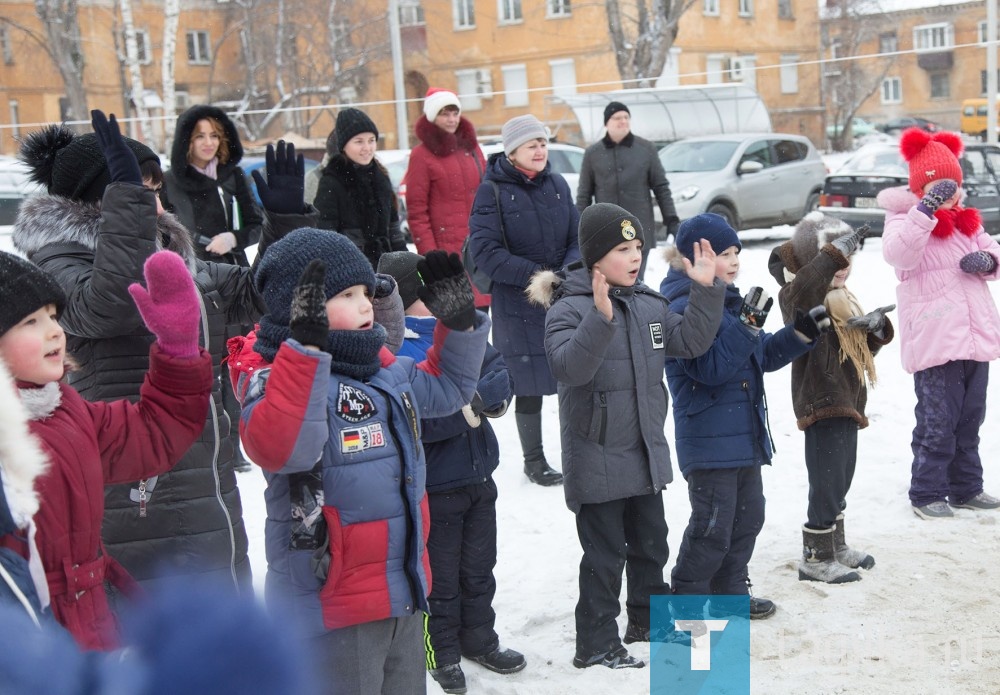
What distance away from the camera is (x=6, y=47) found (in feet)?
130

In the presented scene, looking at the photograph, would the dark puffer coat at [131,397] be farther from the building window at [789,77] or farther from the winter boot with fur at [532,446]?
the building window at [789,77]

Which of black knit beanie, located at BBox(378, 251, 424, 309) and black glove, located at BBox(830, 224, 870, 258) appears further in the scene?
black glove, located at BBox(830, 224, 870, 258)

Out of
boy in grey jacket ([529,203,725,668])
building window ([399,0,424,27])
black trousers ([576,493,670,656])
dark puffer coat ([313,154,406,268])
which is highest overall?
building window ([399,0,424,27])

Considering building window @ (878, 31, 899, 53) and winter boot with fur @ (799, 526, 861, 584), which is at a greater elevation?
building window @ (878, 31, 899, 53)

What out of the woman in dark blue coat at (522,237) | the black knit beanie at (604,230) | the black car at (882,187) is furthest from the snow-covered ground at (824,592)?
the black car at (882,187)

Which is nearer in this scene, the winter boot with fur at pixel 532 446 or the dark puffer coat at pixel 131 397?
the dark puffer coat at pixel 131 397

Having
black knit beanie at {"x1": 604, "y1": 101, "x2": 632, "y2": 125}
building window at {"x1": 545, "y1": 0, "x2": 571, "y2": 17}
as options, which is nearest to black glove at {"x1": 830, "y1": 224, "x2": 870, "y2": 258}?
black knit beanie at {"x1": 604, "y1": 101, "x2": 632, "y2": 125}

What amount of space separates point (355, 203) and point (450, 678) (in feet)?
9.60

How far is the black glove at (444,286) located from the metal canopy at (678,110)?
62.5 ft

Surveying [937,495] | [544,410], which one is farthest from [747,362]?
[544,410]

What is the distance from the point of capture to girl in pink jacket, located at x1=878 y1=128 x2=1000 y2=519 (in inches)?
209

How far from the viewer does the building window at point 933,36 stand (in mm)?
53281

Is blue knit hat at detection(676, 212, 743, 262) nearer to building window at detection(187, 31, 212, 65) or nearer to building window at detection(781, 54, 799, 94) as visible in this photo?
building window at detection(781, 54, 799, 94)

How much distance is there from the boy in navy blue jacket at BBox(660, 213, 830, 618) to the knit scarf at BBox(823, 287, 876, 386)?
21.5 inches
